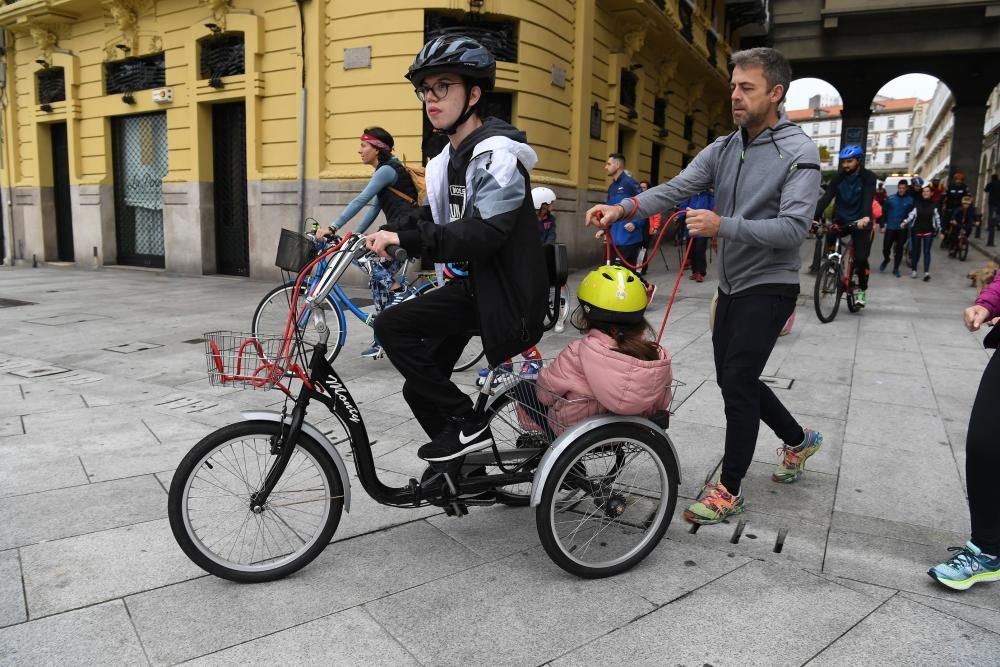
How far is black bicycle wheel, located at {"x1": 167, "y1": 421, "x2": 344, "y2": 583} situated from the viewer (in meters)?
2.52

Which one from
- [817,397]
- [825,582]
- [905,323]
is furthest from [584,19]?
[825,582]

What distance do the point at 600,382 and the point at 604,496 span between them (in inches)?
20.8

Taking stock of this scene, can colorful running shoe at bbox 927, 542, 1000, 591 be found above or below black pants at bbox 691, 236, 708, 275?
below

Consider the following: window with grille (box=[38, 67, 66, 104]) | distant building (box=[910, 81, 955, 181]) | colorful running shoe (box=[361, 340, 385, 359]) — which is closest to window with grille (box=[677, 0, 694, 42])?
window with grille (box=[38, 67, 66, 104])

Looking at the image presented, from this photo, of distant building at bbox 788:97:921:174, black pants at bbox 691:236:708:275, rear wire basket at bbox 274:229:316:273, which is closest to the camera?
rear wire basket at bbox 274:229:316:273

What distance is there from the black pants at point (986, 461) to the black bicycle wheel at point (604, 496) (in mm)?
1052

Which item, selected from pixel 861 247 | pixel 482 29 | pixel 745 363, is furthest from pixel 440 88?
pixel 482 29

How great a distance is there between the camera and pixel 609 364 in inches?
105

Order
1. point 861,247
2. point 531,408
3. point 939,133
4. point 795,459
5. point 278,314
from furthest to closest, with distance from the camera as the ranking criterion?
point 939,133 < point 861,247 < point 278,314 < point 795,459 < point 531,408

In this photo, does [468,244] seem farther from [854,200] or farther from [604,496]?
[854,200]

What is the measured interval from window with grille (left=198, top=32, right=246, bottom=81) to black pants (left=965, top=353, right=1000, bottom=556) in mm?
13067

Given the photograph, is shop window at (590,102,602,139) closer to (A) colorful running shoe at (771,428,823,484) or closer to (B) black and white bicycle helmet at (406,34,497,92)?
(A) colorful running shoe at (771,428,823,484)

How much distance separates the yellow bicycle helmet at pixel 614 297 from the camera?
2760 millimetres

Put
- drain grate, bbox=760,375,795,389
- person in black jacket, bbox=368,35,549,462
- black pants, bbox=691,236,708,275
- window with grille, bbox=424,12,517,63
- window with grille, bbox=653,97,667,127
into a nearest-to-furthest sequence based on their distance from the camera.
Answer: person in black jacket, bbox=368,35,549,462
drain grate, bbox=760,375,795,389
window with grille, bbox=424,12,517,63
black pants, bbox=691,236,708,275
window with grille, bbox=653,97,667,127
